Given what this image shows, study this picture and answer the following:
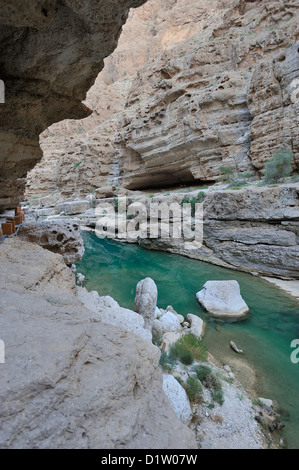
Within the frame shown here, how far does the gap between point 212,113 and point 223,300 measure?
14027 mm

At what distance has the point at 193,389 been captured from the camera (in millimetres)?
3396

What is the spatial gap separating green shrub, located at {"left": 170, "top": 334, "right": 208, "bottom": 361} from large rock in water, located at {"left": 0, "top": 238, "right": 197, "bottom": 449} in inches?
108

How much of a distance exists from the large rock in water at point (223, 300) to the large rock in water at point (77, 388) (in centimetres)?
502

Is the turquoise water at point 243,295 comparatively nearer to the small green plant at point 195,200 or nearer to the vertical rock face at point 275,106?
the small green plant at point 195,200

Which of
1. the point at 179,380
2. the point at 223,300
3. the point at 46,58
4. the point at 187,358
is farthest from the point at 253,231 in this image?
the point at 46,58

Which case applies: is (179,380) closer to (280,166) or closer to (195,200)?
(195,200)

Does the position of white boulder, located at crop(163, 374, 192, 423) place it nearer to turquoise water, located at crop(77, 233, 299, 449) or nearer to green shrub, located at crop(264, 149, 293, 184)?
turquoise water, located at crop(77, 233, 299, 449)

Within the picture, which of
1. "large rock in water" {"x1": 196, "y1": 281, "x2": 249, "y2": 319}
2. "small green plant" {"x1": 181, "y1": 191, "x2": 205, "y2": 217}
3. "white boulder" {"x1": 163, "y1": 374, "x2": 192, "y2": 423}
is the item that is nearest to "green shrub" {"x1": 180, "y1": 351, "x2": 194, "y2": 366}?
"white boulder" {"x1": 163, "y1": 374, "x2": 192, "y2": 423}

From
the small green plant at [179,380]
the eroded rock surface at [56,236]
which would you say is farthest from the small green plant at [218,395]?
the eroded rock surface at [56,236]

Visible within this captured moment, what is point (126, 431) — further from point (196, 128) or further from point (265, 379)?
point (196, 128)

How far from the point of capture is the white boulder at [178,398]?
2925 mm

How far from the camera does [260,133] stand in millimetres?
12914

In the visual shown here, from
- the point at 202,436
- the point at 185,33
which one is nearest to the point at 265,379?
the point at 202,436

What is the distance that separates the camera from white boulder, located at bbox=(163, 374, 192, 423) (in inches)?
115
